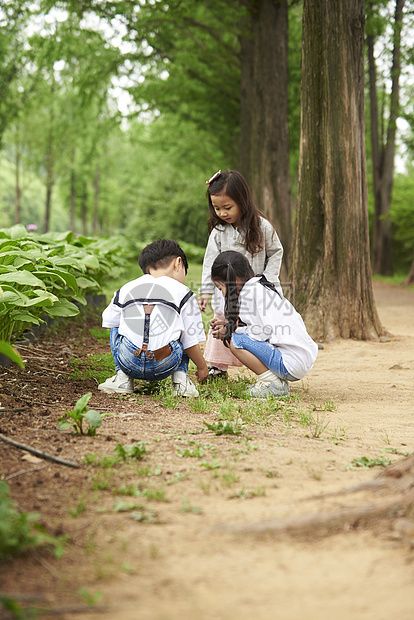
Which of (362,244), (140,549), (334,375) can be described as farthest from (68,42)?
(140,549)

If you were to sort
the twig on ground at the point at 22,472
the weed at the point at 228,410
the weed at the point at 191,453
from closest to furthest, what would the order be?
the twig on ground at the point at 22,472
the weed at the point at 191,453
the weed at the point at 228,410

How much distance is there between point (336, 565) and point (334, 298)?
215 inches

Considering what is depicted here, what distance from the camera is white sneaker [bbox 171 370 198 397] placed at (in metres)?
4.28

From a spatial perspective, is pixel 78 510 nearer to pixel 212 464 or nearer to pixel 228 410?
pixel 212 464

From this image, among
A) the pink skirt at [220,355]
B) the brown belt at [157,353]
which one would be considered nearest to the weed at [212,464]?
the brown belt at [157,353]

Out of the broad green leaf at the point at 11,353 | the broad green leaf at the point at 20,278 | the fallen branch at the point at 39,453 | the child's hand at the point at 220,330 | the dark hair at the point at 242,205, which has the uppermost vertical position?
the dark hair at the point at 242,205

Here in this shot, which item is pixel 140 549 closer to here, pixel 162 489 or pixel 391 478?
pixel 162 489

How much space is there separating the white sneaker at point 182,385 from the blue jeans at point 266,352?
450mm

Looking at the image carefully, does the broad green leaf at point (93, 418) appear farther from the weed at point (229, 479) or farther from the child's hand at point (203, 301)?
the child's hand at point (203, 301)

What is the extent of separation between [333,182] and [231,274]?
3.30 metres

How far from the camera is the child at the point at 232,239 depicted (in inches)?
185

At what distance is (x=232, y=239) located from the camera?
4984 millimetres

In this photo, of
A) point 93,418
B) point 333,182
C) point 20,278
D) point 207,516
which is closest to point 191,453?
point 93,418

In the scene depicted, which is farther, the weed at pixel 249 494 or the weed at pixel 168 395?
the weed at pixel 168 395
